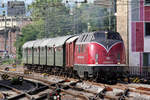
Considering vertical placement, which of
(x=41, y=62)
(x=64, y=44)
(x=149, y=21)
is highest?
(x=149, y=21)

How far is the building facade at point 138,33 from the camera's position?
84.6 feet

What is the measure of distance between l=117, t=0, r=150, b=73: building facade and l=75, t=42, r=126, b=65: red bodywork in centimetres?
751

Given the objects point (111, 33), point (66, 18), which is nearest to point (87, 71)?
point (111, 33)

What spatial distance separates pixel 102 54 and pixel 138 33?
915 centimetres

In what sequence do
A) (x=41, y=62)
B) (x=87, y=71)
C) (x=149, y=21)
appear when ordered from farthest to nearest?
(x=41, y=62)
(x=149, y=21)
(x=87, y=71)

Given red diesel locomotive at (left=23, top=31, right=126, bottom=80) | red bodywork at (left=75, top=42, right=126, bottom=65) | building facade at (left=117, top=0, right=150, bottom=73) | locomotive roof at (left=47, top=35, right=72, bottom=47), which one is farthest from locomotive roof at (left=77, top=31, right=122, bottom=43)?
building facade at (left=117, top=0, right=150, bottom=73)

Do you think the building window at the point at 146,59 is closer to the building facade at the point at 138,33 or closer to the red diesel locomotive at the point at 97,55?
the building facade at the point at 138,33

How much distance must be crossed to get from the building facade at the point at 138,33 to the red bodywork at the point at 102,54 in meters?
7.51

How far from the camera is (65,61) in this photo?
22750 mm

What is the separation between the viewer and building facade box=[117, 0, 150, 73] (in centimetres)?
2580

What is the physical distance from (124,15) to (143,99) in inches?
609

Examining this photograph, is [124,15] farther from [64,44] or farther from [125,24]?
[64,44]

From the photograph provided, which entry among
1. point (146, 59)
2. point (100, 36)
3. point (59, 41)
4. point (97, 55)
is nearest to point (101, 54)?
point (97, 55)

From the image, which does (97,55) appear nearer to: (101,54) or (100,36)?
(101,54)
